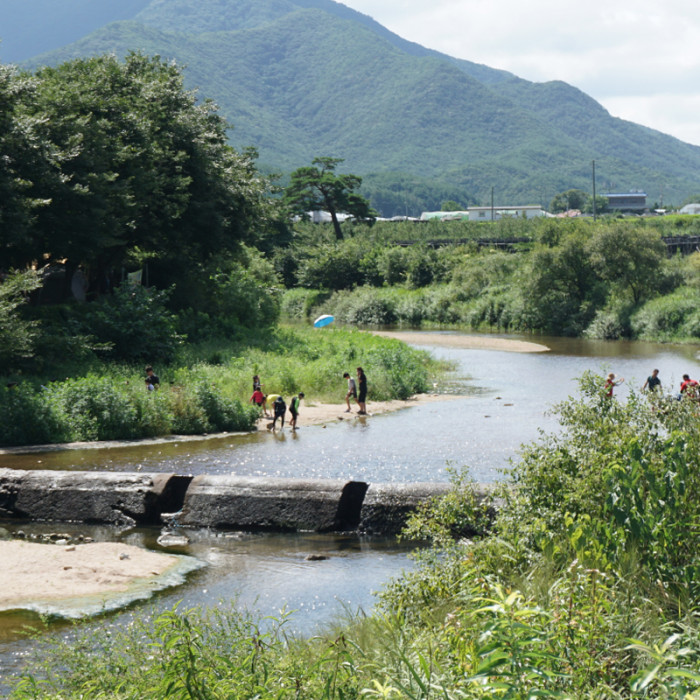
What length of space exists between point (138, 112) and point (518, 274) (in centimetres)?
4413

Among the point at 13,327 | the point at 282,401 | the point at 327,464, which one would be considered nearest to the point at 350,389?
the point at 282,401

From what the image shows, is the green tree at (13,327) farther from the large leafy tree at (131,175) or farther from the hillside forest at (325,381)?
the large leafy tree at (131,175)

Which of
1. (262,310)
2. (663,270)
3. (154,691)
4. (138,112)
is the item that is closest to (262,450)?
(154,691)

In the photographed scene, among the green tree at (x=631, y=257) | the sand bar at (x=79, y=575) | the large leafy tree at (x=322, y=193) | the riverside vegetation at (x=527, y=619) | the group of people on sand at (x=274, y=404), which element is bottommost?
the sand bar at (x=79, y=575)

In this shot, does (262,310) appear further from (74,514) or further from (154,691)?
(154,691)

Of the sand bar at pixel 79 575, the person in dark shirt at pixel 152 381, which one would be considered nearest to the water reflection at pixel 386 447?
the person in dark shirt at pixel 152 381

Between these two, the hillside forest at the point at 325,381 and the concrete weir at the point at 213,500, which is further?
the concrete weir at the point at 213,500

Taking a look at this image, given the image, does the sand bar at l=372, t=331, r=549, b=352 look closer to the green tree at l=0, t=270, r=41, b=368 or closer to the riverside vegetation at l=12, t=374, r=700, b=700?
the green tree at l=0, t=270, r=41, b=368

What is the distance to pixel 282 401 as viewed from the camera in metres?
25.6

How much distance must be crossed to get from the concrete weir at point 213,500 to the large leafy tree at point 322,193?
87338 mm

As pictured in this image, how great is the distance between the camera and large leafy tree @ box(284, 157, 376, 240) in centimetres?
10219

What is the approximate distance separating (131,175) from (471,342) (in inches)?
1193

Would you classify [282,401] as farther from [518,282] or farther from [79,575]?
[518,282]

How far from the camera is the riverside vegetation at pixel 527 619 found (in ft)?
16.9
